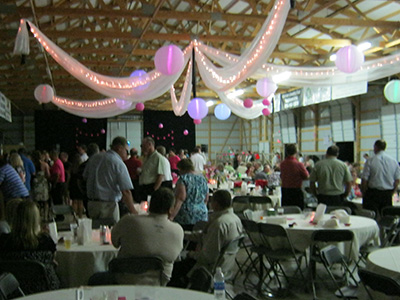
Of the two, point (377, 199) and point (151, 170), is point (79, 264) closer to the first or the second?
point (151, 170)

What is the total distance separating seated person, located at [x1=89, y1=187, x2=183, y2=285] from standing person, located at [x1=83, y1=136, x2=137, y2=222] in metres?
1.85

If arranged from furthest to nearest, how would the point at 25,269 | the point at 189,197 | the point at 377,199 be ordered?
the point at 377,199, the point at 189,197, the point at 25,269

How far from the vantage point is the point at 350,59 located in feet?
21.3

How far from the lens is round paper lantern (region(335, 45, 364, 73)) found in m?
6.49

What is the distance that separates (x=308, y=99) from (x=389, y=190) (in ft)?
35.7

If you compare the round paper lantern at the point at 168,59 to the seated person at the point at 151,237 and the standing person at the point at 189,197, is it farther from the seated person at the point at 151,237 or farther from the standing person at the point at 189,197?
the seated person at the point at 151,237

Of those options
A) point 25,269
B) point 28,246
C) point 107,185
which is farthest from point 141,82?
point 25,269

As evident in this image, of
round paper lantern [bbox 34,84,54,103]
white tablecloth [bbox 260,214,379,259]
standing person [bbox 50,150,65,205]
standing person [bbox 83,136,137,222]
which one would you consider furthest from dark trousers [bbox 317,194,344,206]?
round paper lantern [bbox 34,84,54,103]

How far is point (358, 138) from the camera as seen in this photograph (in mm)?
16562

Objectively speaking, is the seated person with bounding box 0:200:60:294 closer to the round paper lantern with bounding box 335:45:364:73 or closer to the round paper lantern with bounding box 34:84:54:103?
the round paper lantern with bounding box 335:45:364:73

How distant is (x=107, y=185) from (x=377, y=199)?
3831 millimetres

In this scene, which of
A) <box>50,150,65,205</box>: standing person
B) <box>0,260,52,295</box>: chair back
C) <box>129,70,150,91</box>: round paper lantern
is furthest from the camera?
<box>50,150,65,205</box>: standing person

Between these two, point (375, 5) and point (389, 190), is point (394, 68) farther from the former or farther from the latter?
point (375, 5)

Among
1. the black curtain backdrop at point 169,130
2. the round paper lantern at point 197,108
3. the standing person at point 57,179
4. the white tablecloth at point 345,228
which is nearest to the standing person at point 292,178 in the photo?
the white tablecloth at point 345,228
